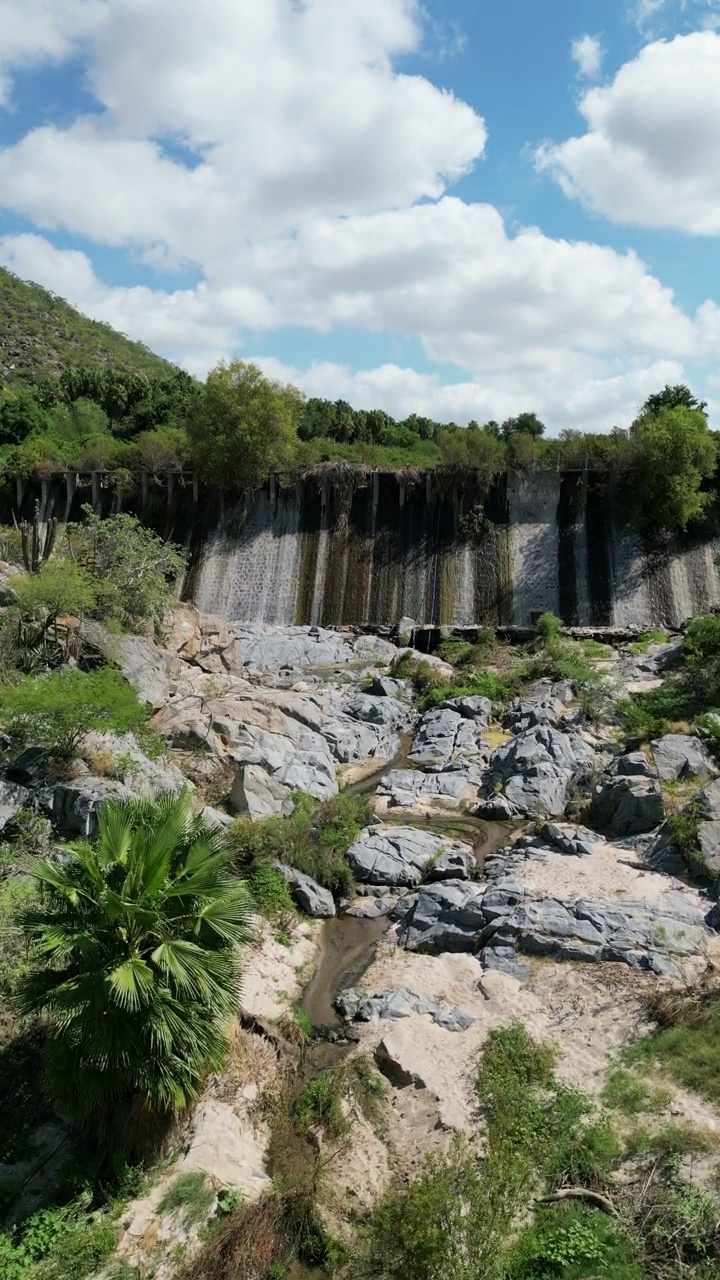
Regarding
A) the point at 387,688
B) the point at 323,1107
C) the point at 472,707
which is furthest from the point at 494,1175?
the point at 387,688

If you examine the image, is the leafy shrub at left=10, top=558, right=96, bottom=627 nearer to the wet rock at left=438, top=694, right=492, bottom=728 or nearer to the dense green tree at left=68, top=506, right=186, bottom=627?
the dense green tree at left=68, top=506, right=186, bottom=627

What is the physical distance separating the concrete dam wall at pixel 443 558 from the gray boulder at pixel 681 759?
16.2 metres

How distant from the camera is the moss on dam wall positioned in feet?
113

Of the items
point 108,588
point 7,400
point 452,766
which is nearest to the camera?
point 452,766

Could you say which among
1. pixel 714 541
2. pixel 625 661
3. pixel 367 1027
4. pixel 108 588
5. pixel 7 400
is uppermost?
pixel 7 400

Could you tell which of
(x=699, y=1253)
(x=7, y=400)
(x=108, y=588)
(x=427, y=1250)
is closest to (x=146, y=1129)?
(x=427, y=1250)

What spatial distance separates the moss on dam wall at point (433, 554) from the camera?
34344 mm

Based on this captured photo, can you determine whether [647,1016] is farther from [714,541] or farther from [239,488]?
[239,488]

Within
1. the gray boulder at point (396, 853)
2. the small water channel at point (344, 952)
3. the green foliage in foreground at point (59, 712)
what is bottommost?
the small water channel at point (344, 952)

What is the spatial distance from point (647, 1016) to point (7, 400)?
53725 millimetres

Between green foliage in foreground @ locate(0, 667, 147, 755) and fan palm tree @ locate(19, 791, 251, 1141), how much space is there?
699cm

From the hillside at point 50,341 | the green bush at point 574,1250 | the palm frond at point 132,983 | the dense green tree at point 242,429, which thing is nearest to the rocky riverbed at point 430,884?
the green bush at point 574,1250

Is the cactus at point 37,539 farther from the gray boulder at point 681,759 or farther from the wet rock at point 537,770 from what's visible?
the gray boulder at point 681,759

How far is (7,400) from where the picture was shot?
51.4 meters
